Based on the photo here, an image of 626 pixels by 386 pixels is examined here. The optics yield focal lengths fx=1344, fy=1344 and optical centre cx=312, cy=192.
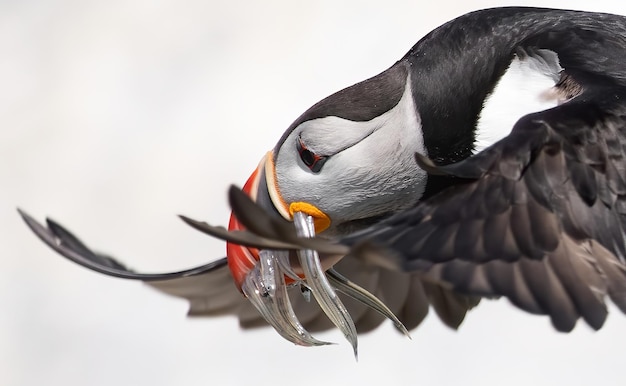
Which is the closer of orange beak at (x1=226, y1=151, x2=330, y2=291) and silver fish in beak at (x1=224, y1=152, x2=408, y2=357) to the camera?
silver fish in beak at (x1=224, y1=152, x2=408, y2=357)

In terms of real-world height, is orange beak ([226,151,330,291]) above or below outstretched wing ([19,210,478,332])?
above

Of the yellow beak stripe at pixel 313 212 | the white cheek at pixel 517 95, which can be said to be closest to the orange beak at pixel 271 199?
the yellow beak stripe at pixel 313 212

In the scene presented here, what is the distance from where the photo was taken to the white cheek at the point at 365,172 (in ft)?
8.64

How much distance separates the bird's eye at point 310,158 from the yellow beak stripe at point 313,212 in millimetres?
71

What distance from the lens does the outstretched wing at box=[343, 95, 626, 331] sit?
2.09 m

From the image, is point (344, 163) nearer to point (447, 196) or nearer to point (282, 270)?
point (282, 270)

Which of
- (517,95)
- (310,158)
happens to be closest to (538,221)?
(517,95)

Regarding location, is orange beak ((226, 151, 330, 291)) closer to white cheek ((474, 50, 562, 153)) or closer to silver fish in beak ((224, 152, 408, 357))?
silver fish in beak ((224, 152, 408, 357))

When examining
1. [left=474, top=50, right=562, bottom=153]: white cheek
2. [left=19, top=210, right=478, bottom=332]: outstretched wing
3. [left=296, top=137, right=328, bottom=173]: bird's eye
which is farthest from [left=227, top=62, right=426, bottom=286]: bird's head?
[left=19, top=210, right=478, bottom=332]: outstretched wing

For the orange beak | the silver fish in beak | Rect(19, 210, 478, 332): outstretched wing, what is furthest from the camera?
Rect(19, 210, 478, 332): outstretched wing

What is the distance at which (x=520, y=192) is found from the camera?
216 cm

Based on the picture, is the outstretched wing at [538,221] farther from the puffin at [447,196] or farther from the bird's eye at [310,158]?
the bird's eye at [310,158]

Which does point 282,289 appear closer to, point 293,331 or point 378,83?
point 293,331

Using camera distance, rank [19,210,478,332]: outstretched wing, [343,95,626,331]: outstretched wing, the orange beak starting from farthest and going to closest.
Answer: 1. [19,210,478,332]: outstretched wing
2. the orange beak
3. [343,95,626,331]: outstretched wing
